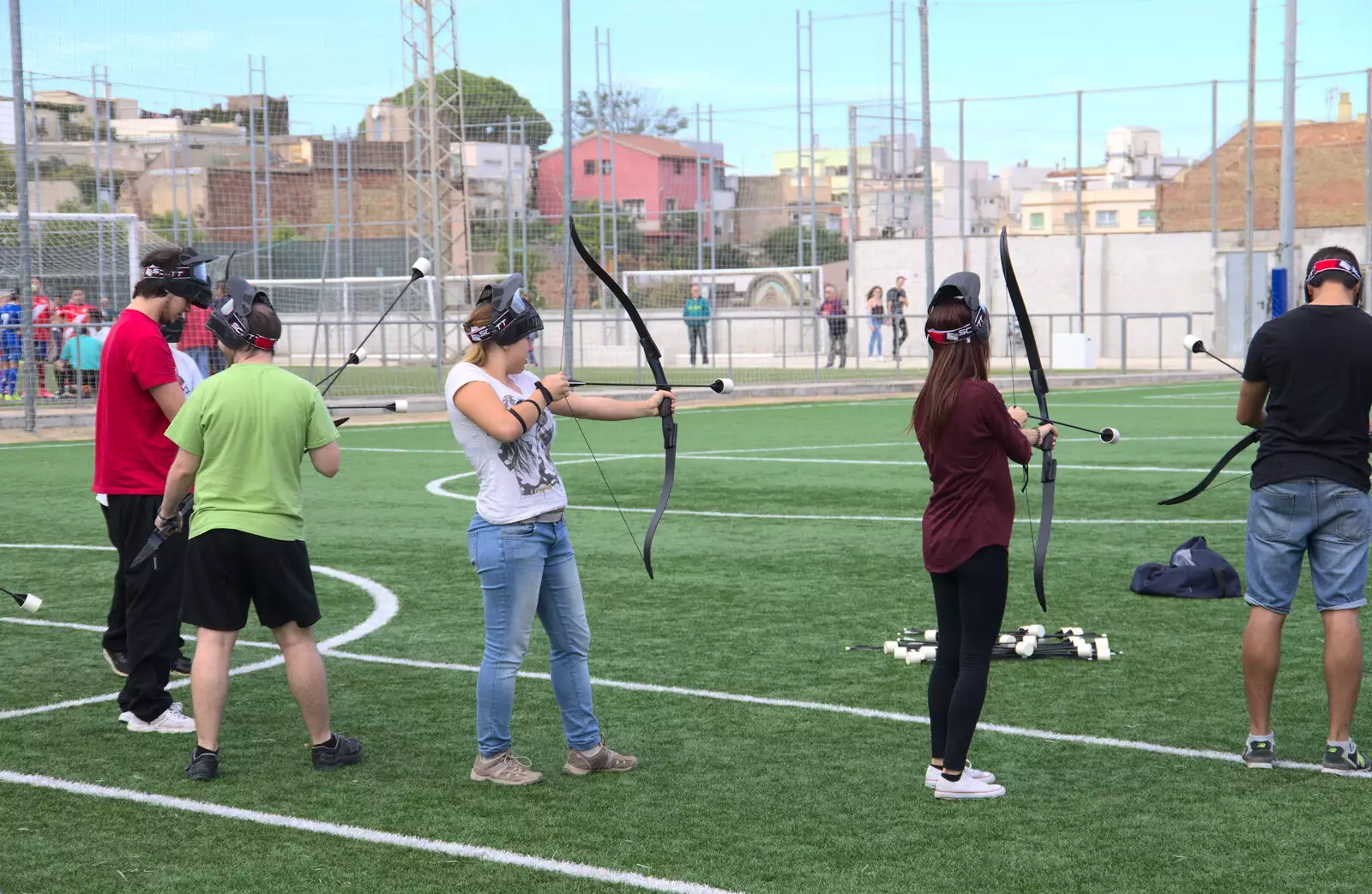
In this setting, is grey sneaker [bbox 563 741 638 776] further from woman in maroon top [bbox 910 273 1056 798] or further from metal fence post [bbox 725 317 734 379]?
metal fence post [bbox 725 317 734 379]

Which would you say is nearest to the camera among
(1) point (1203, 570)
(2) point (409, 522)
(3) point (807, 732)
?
(3) point (807, 732)

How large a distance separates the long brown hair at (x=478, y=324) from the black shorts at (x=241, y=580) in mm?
1052

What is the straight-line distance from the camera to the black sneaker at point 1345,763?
6.14 metres

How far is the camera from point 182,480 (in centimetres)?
630

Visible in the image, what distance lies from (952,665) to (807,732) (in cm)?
116

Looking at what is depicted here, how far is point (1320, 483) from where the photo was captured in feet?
19.8

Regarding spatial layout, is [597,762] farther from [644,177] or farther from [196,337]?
[644,177]

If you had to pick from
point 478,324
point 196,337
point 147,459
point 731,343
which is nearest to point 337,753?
point 147,459

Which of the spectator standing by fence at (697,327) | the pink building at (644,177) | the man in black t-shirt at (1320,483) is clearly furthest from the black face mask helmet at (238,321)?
the pink building at (644,177)

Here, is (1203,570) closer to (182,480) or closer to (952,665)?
(952,665)

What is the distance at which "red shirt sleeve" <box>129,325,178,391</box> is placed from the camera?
6.99 metres

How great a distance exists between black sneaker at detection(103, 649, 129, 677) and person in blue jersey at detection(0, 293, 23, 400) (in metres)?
17.8

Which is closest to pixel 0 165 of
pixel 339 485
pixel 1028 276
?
pixel 1028 276

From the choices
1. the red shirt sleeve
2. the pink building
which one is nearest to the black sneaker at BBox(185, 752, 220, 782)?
the red shirt sleeve
